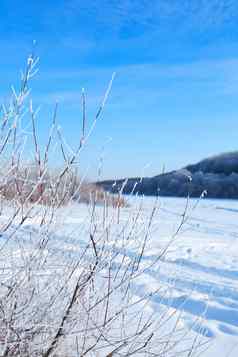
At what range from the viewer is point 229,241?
8727mm

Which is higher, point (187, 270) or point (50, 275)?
point (50, 275)

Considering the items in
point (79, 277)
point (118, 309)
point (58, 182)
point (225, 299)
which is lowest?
point (225, 299)

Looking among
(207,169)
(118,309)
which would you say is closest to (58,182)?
(118,309)

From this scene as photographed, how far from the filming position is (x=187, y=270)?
5.69 m

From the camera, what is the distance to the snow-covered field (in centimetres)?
247

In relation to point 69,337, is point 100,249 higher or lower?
higher

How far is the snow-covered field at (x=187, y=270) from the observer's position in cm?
247

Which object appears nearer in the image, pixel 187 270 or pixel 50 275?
pixel 50 275

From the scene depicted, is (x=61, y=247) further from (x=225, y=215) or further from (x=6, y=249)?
(x=225, y=215)

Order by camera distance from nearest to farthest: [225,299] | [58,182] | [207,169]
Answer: [58,182]
[225,299]
[207,169]

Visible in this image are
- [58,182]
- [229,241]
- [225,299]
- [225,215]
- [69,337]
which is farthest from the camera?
[225,215]

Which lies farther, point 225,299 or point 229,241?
point 229,241

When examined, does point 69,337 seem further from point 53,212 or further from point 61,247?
point 53,212

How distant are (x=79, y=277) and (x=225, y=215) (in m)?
13.2
